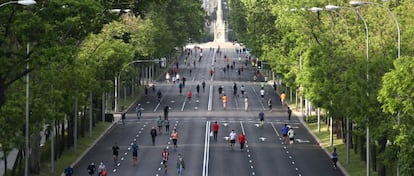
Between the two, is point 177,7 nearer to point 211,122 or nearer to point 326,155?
point 211,122

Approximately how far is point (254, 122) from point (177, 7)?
52.9 metres

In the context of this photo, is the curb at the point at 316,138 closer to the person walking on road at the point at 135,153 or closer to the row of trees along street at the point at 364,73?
the row of trees along street at the point at 364,73

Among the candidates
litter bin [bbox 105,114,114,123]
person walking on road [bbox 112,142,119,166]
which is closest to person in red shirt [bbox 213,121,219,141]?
person walking on road [bbox 112,142,119,166]

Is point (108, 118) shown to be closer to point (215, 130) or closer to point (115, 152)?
point (215, 130)

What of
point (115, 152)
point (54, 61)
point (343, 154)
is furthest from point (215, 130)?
point (54, 61)

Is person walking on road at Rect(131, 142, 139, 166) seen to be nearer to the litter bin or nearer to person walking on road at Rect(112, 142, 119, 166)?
person walking on road at Rect(112, 142, 119, 166)

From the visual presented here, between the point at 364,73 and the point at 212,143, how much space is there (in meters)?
20.4

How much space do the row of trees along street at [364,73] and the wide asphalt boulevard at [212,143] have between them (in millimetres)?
3348

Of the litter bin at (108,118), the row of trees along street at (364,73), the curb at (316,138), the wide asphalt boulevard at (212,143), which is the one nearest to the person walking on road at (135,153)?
the wide asphalt boulevard at (212,143)

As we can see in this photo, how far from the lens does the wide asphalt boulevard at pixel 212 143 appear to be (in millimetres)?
57750

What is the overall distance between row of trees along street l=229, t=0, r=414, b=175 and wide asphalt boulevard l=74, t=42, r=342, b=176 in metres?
3.35

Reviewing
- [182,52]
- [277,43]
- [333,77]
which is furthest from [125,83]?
[182,52]

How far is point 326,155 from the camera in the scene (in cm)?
6469

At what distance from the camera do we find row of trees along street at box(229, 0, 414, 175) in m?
40.0
